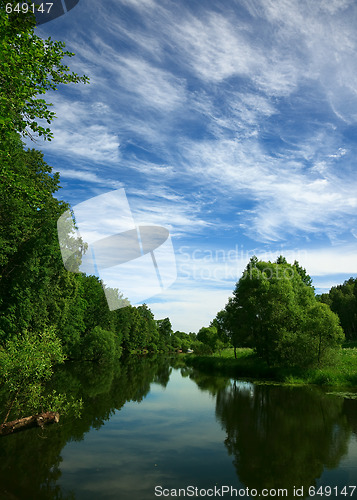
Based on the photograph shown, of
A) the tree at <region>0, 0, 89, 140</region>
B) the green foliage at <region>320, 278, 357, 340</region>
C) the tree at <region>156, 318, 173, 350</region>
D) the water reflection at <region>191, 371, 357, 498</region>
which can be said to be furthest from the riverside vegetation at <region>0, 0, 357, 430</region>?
the tree at <region>156, 318, 173, 350</region>

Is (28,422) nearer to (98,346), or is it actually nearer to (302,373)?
(302,373)

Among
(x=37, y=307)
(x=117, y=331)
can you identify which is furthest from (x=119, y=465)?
(x=117, y=331)

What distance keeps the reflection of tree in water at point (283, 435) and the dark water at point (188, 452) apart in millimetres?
41

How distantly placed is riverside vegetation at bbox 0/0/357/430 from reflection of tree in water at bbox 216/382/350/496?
7.57 metres

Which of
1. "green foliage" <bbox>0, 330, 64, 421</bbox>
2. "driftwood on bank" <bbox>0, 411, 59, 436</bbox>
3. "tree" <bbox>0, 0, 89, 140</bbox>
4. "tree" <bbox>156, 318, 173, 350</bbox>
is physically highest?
"tree" <bbox>0, 0, 89, 140</bbox>

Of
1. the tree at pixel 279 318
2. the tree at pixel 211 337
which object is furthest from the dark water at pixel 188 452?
the tree at pixel 211 337

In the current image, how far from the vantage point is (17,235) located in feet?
77.4

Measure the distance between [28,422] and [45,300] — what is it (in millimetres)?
17409

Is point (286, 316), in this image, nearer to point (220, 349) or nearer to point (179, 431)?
point (179, 431)

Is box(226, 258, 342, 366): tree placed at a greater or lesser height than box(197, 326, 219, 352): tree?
greater

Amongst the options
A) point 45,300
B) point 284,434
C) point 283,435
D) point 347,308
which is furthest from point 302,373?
point 347,308

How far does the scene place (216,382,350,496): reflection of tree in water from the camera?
11.0m

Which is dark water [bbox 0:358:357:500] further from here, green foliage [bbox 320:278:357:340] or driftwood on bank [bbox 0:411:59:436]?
green foliage [bbox 320:278:357:340]

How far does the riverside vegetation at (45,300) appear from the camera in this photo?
10094 millimetres
